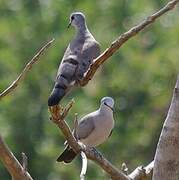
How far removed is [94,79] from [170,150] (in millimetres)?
9527

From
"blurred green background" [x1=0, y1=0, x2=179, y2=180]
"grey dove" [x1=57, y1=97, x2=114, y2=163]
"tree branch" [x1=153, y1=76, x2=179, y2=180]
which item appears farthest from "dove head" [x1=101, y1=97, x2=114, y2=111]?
"blurred green background" [x1=0, y1=0, x2=179, y2=180]

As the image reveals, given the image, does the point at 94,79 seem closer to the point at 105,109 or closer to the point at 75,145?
the point at 105,109

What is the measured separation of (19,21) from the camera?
13602 millimetres

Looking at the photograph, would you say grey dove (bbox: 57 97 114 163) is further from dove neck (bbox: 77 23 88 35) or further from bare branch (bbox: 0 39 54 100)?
bare branch (bbox: 0 39 54 100)

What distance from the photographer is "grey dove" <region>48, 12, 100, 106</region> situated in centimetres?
452

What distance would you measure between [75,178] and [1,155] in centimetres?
734

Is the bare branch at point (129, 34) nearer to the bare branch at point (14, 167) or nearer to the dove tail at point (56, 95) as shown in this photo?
the dove tail at point (56, 95)

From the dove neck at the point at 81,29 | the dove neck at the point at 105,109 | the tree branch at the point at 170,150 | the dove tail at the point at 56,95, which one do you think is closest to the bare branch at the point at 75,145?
the dove tail at the point at 56,95

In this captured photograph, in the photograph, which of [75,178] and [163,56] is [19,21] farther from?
[75,178]

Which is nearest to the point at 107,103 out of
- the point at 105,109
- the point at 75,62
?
the point at 105,109

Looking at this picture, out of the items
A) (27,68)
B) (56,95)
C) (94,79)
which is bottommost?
(94,79)

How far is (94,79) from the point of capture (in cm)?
1303

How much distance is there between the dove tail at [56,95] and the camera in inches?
165

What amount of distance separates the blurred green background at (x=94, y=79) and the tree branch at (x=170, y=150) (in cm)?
705
